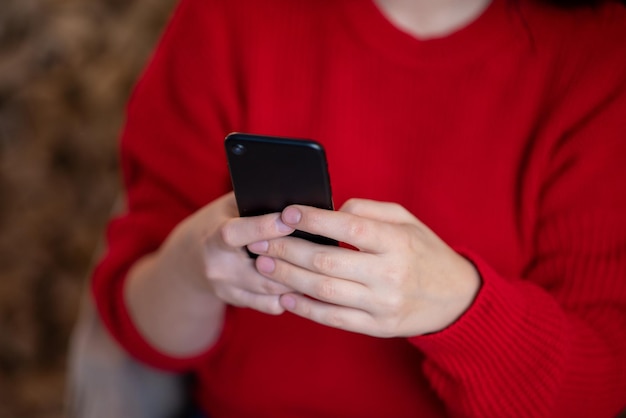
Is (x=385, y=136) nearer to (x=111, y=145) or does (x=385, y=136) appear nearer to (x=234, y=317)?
(x=234, y=317)

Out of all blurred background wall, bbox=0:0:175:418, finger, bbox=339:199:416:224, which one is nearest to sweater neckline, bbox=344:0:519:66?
finger, bbox=339:199:416:224

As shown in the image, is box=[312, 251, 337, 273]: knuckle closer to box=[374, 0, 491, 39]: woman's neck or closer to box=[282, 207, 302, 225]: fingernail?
box=[282, 207, 302, 225]: fingernail

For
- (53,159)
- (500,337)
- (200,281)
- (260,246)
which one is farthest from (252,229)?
(53,159)

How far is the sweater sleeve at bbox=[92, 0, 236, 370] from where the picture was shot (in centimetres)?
74

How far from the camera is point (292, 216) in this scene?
1.72 ft

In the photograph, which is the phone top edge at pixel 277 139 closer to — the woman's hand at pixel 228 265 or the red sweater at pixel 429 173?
the woman's hand at pixel 228 265

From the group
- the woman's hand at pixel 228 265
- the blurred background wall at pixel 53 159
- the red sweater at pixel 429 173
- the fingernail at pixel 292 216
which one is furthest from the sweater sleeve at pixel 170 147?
the blurred background wall at pixel 53 159

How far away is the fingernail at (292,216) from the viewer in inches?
20.6

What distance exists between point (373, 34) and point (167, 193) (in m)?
0.29

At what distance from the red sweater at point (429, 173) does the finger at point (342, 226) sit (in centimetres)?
12

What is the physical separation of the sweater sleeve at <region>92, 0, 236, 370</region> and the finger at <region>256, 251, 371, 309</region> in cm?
22

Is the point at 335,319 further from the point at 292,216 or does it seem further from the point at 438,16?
the point at 438,16

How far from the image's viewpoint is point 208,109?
74cm

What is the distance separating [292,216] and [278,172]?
36mm
